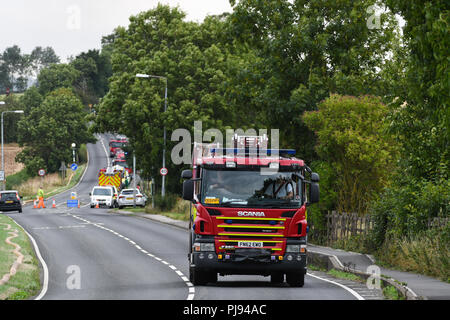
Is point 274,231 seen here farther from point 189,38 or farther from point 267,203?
point 189,38

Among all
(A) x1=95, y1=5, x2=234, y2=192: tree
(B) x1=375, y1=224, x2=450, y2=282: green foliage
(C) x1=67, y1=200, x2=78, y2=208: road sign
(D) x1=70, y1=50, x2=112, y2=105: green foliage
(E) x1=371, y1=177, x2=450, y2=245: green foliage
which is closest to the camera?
(B) x1=375, y1=224, x2=450, y2=282: green foliage

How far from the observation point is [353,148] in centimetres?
2853

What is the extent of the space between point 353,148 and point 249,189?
11429 mm

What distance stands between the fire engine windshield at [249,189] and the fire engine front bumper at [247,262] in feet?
3.66

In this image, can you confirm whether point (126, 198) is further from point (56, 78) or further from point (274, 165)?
point (56, 78)

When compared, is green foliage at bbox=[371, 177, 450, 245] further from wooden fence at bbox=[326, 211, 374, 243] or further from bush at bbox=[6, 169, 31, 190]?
bush at bbox=[6, 169, 31, 190]

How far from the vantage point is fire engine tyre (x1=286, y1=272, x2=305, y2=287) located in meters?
18.8

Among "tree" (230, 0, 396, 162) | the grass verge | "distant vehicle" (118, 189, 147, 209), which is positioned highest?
"tree" (230, 0, 396, 162)

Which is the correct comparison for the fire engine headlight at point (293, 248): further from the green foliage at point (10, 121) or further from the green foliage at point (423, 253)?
the green foliage at point (10, 121)

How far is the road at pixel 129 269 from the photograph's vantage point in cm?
1733

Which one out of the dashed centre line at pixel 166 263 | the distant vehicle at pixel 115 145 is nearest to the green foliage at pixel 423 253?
the dashed centre line at pixel 166 263

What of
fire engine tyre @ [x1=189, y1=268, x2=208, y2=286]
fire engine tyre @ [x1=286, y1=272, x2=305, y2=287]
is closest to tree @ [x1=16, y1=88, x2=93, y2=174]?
fire engine tyre @ [x1=189, y1=268, x2=208, y2=286]

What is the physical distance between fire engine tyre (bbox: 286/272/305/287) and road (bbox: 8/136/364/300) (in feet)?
0.76
